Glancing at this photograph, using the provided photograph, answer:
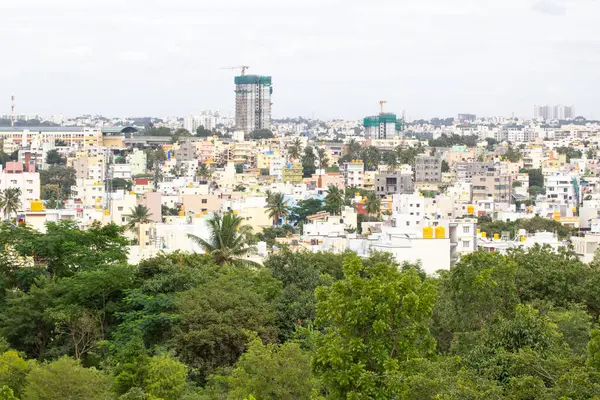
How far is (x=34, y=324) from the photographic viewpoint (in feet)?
64.6

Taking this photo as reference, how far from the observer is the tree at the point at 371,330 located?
1199 cm

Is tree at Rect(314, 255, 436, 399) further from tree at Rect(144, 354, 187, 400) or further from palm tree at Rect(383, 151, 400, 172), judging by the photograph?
palm tree at Rect(383, 151, 400, 172)

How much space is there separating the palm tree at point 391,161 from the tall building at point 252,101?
241 feet

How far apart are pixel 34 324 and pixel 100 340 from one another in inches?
49.2

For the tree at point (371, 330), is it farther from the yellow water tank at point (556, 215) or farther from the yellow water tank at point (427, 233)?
the yellow water tank at point (556, 215)

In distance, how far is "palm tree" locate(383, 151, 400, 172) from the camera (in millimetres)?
88762

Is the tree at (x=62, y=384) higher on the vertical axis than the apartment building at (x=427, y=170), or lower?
lower

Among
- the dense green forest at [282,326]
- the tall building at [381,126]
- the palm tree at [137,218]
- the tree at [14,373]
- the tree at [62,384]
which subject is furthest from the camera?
the tall building at [381,126]

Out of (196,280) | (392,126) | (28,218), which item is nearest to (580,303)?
(196,280)

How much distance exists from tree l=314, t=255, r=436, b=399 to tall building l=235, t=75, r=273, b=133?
16434cm

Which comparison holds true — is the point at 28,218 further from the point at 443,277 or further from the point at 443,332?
the point at 443,332

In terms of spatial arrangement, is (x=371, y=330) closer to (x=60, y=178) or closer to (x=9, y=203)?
(x=9, y=203)

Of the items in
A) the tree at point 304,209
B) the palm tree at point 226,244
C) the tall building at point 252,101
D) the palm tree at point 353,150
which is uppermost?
the tall building at point 252,101

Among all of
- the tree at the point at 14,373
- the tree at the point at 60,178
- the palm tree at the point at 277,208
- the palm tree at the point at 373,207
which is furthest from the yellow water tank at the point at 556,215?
the tree at the point at 14,373
